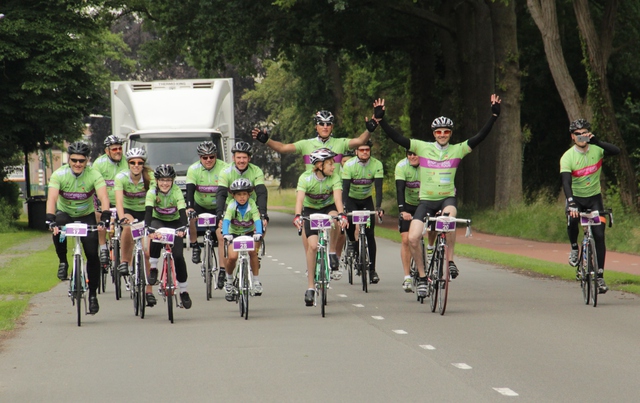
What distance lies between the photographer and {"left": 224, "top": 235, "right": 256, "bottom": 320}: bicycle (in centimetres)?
1255

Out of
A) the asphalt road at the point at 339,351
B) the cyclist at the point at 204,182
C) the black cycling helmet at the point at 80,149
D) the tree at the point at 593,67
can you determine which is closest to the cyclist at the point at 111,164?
the cyclist at the point at 204,182

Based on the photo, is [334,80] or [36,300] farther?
[334,80]

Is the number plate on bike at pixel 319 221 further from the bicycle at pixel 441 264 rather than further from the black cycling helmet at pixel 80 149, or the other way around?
the black cycling helmet at pixel 80 149

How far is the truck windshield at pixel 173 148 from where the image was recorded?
2648cm

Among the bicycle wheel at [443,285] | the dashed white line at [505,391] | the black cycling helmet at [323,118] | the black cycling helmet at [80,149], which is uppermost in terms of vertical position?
the black cycling helmet at [323,118]

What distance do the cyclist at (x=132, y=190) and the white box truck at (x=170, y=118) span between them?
11725mm

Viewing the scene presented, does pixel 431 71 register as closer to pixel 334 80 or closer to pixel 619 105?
pixel 619 105

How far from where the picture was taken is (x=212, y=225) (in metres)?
14.9

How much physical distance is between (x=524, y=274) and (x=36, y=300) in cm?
775

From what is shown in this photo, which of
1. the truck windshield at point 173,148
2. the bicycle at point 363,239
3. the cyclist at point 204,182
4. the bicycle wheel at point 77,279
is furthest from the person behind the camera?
the truck windshield at point 173,148

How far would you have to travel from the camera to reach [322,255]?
42.5 feet

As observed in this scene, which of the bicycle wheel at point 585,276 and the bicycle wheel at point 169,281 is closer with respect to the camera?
→ the bicycle wheel at point 169,281

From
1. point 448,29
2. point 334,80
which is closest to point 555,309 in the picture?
point 448,29

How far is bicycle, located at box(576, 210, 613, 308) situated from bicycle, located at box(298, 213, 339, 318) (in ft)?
9.93
